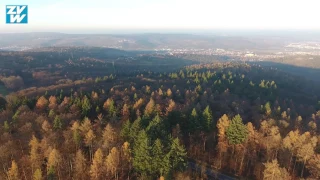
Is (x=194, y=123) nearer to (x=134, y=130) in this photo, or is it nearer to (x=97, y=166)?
(x=134, y=130)

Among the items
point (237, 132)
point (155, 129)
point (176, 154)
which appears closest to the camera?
point (176, 154)

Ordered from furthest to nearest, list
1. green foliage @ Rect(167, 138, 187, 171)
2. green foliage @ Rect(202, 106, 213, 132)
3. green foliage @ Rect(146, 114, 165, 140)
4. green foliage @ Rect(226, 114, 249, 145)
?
green foliage @ Rect(202, 106, 213, 132)
green foliage @ Rect(226, 114, 249, 145)
green foliage @ Rect(146, 114, 165, 140)
green foliage @ Rect(167, 138, 187, 171)

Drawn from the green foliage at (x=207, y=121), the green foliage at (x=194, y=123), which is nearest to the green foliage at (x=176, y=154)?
the green foliage at (x=194, y=123)

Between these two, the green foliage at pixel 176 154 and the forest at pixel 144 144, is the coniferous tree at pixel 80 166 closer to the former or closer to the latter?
the forest at pixel 144 144

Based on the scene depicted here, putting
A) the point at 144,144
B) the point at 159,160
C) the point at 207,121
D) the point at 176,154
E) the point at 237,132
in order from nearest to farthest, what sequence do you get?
the point at 159,160, the point at 144,144, the point at 176,154, the point at 237,132, the point at 207,121

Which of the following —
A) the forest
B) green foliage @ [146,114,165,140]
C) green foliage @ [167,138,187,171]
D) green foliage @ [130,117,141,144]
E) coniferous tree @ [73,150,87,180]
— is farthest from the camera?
green foliage @ [130,117,141,144]

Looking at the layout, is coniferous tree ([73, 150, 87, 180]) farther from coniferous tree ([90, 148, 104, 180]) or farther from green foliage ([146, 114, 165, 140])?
green foliage ([146, 114, 165, 140])

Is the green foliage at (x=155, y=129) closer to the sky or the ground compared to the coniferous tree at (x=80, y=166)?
closer to the sky

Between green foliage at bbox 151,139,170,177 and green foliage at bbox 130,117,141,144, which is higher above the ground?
green foliage at bbox 130,117,141,144

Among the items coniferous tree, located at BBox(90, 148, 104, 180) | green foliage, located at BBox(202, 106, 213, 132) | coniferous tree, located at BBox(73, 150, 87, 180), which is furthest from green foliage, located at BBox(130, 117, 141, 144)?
green foliage, located at BBox(202, 106, 213, 132)

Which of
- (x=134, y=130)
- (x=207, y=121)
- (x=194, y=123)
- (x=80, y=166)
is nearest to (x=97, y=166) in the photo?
(x=80, y=166)
